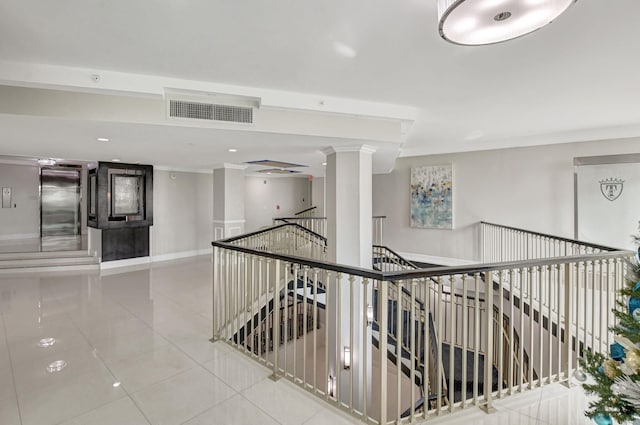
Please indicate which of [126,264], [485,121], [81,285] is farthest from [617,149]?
[126,264]

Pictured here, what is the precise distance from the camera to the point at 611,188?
17.2 ft

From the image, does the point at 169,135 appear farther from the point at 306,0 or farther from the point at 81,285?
the point at 81,285

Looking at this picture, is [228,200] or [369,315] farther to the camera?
[228,200]

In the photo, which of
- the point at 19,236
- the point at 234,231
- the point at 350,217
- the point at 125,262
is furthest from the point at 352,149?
the point at 19,236

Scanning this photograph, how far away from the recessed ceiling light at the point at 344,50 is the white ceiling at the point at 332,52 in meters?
0.04

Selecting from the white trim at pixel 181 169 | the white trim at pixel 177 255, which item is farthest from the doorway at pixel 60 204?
the white trim at pixel 181 169

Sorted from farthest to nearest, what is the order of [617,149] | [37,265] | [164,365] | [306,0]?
[37,265]
[617,149]
[164,365]
[306,0]

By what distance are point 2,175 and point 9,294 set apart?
17.9 feet

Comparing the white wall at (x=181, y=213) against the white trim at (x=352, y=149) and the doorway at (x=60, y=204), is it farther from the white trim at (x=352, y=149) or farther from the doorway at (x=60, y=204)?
the white trim at (x=352, y=149)

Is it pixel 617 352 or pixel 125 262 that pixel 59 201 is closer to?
pixel 125 262

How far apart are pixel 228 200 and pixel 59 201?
6090 millimetres

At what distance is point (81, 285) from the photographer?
5.33 meters

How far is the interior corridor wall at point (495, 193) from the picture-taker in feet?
18.6

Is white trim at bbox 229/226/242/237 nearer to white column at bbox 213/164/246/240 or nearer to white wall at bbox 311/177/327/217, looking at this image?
white column at bbox 213/164/246/240
